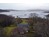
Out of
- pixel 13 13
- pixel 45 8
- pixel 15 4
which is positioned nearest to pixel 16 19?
pixel 13 13

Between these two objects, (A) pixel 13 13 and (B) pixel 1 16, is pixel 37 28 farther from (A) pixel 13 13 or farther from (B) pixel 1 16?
(B) pixel 1 16

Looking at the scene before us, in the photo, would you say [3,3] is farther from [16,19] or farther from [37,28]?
[37,28]

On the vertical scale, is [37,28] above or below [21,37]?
above

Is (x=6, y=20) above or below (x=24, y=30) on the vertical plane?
above

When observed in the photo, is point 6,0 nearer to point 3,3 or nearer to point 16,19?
point 3,3

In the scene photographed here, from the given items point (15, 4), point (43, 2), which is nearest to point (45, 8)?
point (43, 2)

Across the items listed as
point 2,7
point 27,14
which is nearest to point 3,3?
point 2,7

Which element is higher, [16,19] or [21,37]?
[16,19]

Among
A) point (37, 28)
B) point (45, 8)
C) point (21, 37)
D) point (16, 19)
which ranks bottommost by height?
point (21, 37)
